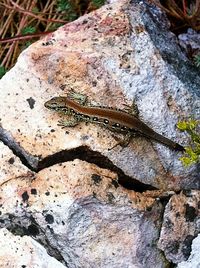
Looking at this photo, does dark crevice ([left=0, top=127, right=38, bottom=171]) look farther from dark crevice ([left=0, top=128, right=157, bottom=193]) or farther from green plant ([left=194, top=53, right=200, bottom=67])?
green plant ([left=194, top=53, right=200, bottom=67])

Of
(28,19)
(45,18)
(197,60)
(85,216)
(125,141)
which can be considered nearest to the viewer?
(85,216)

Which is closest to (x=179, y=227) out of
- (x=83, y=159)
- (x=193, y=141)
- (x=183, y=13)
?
(x=193, y=141)

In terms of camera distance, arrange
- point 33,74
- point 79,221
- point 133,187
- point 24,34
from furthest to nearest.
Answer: point 24,34 < point 33,74 < point 133,187 < point 79,221

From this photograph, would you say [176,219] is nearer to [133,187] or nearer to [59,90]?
[133,187]

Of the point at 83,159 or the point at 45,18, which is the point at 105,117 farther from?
the point at 45,18

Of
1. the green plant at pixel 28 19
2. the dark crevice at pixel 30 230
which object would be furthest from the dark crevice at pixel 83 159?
the green plant at pixel 28 19

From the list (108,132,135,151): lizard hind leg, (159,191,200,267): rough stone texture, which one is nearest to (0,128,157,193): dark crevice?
(108,132,135,151): lizard hind leg

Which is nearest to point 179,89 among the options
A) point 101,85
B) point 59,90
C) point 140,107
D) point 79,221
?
point 140,107
